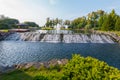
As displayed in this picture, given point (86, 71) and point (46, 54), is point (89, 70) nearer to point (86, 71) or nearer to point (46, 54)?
point (86, 71)

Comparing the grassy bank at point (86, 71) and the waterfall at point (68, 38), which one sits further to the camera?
the waterfall at point (68, 38)

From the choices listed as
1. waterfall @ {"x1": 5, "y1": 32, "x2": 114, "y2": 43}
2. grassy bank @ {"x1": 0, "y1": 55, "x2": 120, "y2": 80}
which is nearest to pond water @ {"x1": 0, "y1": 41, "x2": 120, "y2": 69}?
waterfall @ {"x1": 5, "y1": 32, "x2": 114, "y2": 43}

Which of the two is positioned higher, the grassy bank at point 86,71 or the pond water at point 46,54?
the grassy bank at point 86,71

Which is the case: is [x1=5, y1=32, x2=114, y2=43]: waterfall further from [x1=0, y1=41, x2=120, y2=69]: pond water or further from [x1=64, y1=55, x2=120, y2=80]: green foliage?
[x1=64, y1=55, x2=120, y2=80]: green foliage

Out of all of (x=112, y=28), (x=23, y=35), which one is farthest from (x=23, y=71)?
(x=112, y=28)

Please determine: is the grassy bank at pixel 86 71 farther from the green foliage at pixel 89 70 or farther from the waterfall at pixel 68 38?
the waterfall at pixel 68 38

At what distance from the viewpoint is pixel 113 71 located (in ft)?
32.2

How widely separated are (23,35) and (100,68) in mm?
60811

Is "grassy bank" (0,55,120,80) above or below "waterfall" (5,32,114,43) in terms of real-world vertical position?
above

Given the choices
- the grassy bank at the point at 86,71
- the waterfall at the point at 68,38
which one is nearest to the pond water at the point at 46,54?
the waterfall at the point at 68,38

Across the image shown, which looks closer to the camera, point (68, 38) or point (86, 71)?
point (86, 71)

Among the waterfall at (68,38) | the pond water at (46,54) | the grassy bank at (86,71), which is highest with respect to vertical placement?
the grassy bank at (86,71)

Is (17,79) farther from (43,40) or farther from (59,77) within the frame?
(43,40)

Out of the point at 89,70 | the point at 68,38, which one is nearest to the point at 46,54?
the point at 68,38
